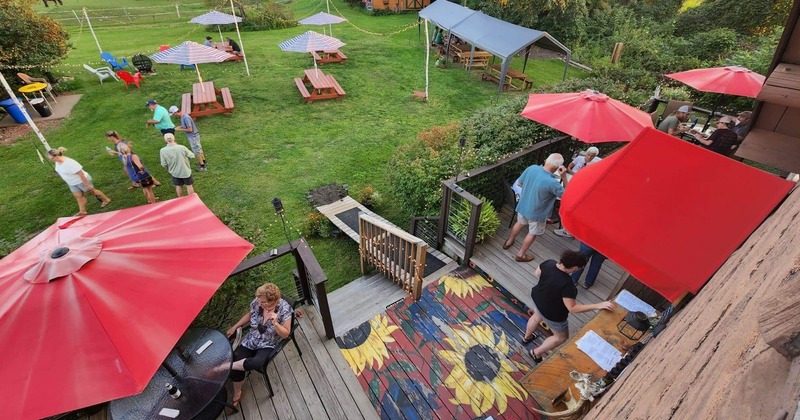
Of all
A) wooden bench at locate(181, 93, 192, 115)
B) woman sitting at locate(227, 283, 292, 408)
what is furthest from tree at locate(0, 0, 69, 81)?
woman sitting at locate(227, 283, 292, 408)

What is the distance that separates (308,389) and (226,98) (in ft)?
36.0

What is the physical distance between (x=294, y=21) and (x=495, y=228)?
23.1m

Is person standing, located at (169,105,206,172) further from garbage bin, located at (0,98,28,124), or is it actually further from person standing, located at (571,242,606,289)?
person standing, located at (571,242,606,289)

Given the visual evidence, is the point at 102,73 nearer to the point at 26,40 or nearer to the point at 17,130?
the point at 26,40

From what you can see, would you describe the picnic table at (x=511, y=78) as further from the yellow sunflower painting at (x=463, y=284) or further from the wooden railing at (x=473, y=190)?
the yellow sunflower painting at (x=463, y=284)

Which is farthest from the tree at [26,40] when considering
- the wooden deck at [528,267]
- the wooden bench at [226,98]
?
the wooden deck at [528,267]

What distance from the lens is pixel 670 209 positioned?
2.65 metres

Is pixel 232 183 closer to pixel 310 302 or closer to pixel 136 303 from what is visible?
pixel 310 302

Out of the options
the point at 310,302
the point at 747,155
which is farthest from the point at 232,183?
the point at 747,155

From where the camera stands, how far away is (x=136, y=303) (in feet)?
8.89

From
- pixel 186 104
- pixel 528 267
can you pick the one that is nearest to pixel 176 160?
pixel 186 104

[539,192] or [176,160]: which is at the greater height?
[539,192]

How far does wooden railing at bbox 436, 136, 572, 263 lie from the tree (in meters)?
14.2

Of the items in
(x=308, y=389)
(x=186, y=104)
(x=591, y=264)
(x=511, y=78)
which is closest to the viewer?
(x=308, y=389)
